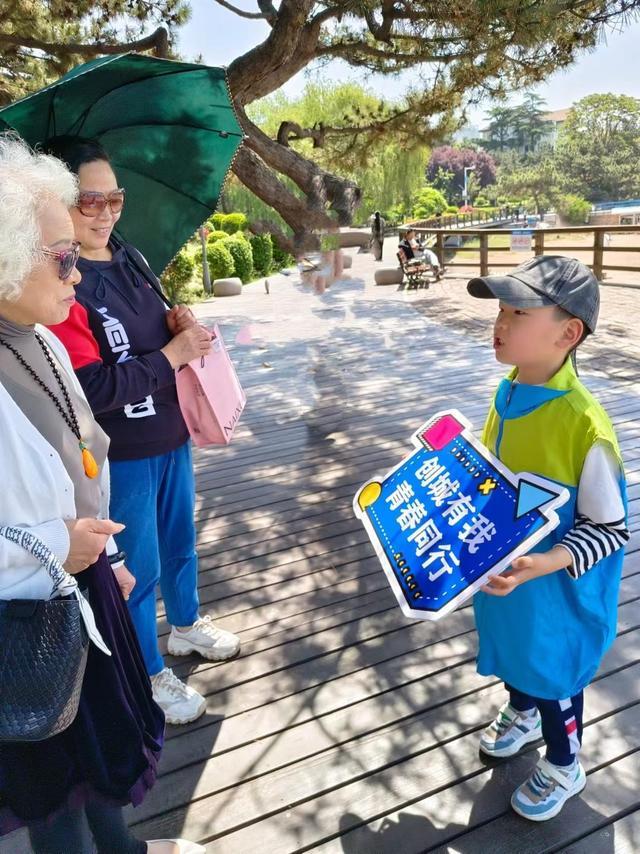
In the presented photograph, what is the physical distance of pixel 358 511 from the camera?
66.1 inches

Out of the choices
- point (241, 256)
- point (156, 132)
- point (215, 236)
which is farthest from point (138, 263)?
point (215, 236)

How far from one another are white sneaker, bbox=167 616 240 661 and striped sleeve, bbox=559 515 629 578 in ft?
4.57

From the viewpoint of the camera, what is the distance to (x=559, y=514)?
56.7 inches

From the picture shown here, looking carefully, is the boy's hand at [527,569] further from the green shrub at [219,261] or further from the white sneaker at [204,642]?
the green shrub at [219,261]

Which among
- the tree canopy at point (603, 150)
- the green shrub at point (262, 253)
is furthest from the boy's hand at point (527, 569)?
the tree canopy at point (603, 150)

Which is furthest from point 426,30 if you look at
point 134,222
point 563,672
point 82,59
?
point 563,672

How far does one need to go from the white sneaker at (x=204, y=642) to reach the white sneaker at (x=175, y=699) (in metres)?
0.25

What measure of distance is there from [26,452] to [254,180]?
456cm

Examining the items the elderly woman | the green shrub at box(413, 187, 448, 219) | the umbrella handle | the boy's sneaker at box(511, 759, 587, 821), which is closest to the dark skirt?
the elderly woman

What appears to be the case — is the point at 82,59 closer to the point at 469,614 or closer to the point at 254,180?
the point at 254,180

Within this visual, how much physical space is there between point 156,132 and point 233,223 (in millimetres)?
19949

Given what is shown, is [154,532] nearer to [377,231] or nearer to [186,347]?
[186,347]

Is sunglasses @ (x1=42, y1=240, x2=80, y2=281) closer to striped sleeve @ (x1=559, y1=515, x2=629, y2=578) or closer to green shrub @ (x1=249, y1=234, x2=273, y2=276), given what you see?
striped sleeve @ (x1=559, y1=515, x2=629, y2=578)

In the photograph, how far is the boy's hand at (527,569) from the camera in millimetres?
1300
